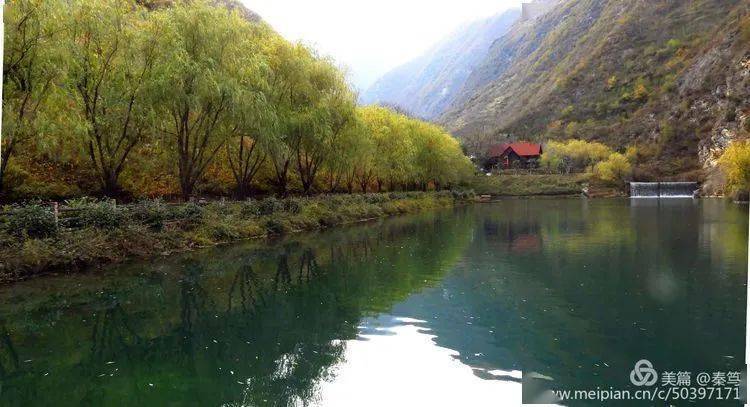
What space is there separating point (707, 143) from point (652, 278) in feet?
411

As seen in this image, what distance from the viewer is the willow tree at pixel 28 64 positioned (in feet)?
54.3

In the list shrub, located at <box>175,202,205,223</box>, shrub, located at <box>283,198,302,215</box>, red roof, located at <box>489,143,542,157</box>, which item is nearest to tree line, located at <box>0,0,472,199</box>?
shrub, located at <box>175,202,205,223</box>

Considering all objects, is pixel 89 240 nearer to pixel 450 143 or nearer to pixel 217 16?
pixel 217 16

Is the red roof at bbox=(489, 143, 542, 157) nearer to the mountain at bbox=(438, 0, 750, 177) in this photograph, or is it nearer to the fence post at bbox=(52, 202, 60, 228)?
the mountain at bbox=(438, 0, 750, 177)

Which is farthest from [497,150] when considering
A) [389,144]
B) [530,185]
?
[389,144]

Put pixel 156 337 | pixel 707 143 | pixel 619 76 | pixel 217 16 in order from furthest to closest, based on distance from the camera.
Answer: pixel 619 76, pixel 707 143, pixel 217 16, pixel 156 337

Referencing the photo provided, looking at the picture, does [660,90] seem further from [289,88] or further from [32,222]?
[32,222]

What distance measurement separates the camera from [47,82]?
1769 centimetres

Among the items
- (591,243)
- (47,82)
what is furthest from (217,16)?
(591,243)

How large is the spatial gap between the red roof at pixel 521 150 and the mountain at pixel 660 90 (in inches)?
516

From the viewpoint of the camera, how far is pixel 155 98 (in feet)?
72.9

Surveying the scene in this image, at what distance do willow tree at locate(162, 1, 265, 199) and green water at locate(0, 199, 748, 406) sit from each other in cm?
801

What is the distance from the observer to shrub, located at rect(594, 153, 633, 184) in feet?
362

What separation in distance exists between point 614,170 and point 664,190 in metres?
13.7
